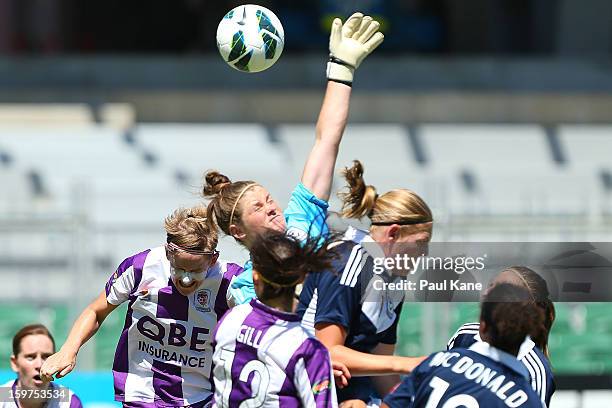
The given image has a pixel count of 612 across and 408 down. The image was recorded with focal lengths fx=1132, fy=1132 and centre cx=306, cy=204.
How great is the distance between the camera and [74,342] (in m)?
4.48

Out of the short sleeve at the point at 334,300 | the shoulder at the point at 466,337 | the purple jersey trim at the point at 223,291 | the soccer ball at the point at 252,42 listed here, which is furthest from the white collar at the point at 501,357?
the soccer ball at the point at 252,42

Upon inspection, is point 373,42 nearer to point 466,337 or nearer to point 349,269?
point 349,269

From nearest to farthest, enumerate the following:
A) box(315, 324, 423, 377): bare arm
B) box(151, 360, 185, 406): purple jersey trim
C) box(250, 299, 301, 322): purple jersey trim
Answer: box(250, 299, 301, 322): purple jersey trim
box(315, 324, 423, 377): bare arm
box(151, 360, 185, 406): purple jersey trim

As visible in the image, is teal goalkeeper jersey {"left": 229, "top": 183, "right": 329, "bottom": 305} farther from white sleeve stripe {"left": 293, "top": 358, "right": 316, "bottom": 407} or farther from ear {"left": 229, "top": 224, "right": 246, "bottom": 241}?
white sleeve stripe {"left": 293, "top": 358, "right": 316, "bottom": 407}

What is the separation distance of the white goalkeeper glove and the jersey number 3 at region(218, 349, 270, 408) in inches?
53.7

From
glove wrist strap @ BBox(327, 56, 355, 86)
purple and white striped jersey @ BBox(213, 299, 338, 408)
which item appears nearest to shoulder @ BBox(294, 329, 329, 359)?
purple and white striped jersey @ BBox(213, 299, 338, 408)

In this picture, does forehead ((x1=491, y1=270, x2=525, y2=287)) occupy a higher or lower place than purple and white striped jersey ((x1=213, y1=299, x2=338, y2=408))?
higher

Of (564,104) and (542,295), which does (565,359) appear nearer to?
(542,295)

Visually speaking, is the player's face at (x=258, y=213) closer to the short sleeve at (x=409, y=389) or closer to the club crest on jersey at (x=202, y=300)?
the club crest on jersey at (x=202, y=300)

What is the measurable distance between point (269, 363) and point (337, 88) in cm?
135

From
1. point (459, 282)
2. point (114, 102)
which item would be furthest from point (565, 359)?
point (114, 102)

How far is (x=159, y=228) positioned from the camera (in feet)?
28.6

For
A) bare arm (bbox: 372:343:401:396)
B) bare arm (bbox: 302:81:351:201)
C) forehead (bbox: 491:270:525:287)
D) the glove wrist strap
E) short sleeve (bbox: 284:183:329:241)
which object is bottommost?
bare arm (bbox: 372:343:401:396)

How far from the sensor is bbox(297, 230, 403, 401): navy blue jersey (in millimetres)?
4043
